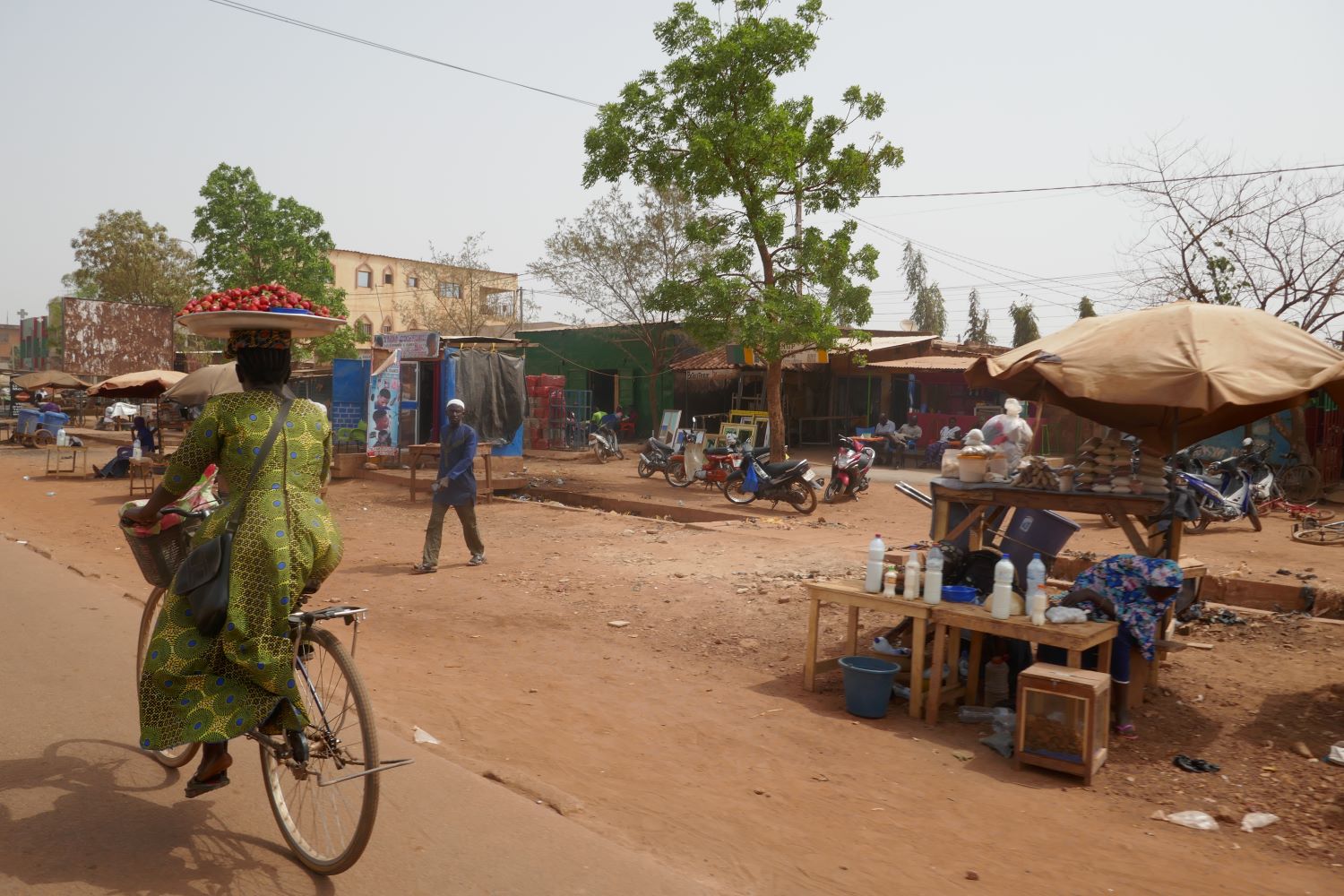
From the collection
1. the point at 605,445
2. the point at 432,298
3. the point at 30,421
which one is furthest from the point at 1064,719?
the point at 432,298

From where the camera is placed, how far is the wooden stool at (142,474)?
61.7 feet

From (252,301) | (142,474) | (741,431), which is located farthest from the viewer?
(741,431)

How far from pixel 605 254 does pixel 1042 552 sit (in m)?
24.7

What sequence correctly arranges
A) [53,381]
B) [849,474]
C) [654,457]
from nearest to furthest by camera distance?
1. [849,474]
2. [654,457]
3. [53,381]

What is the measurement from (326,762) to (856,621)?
4205 mm

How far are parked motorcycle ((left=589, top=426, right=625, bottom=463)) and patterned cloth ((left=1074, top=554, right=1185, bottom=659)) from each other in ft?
67.1

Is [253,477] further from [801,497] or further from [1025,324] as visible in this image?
[1025,324]

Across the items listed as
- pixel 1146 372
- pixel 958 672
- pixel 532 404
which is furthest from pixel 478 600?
pixel 532 404

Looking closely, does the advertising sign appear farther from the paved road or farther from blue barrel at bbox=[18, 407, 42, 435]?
blue barrel at bbox=[18, 407, 42, 435]

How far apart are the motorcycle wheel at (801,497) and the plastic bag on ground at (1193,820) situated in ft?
37.5

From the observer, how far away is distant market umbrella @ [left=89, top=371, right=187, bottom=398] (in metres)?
19.2

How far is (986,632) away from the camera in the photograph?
6016mm

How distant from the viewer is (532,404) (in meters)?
30.6

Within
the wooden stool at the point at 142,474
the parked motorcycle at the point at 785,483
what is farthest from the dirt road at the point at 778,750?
the wooden stool at the point at 142,474
